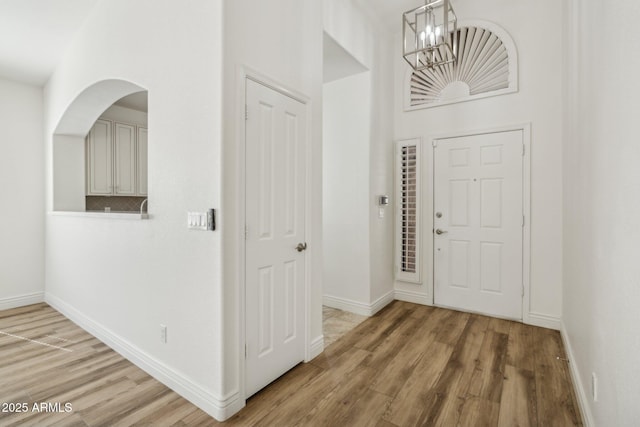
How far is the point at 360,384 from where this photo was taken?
2197 mm

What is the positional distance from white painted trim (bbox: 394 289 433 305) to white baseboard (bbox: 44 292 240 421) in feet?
8.78

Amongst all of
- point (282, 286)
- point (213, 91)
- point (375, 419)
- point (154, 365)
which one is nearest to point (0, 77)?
point (213, 91)

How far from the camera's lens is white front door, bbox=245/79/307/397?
2038 millimetres

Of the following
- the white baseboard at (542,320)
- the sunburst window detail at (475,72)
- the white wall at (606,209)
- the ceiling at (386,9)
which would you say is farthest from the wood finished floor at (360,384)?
the ceiling at (386,9)

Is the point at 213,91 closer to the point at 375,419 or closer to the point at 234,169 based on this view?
the point at 234,169

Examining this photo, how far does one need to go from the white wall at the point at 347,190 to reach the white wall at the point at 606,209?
1.90m

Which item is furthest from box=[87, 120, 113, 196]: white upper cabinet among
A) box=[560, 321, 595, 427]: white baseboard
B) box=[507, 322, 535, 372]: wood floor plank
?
box=[560, 321, 595, 427]: white baseboard

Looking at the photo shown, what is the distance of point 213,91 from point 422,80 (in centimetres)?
302

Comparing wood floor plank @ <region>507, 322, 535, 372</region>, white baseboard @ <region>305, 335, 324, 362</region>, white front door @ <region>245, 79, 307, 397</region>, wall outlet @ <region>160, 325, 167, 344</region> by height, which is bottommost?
wood floor plank @ <region>507, 322, 535, 372</region>

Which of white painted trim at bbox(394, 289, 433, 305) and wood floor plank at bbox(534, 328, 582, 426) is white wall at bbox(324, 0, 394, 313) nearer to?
white painted trim at bbox(394, 289, 433, 305)

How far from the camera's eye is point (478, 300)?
11.7ft

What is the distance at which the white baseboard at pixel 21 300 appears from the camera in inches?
151

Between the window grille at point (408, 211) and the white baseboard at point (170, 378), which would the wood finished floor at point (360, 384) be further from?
the window grille at point (408, 211)

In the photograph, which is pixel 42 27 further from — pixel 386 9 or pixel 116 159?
pixel 386 9
